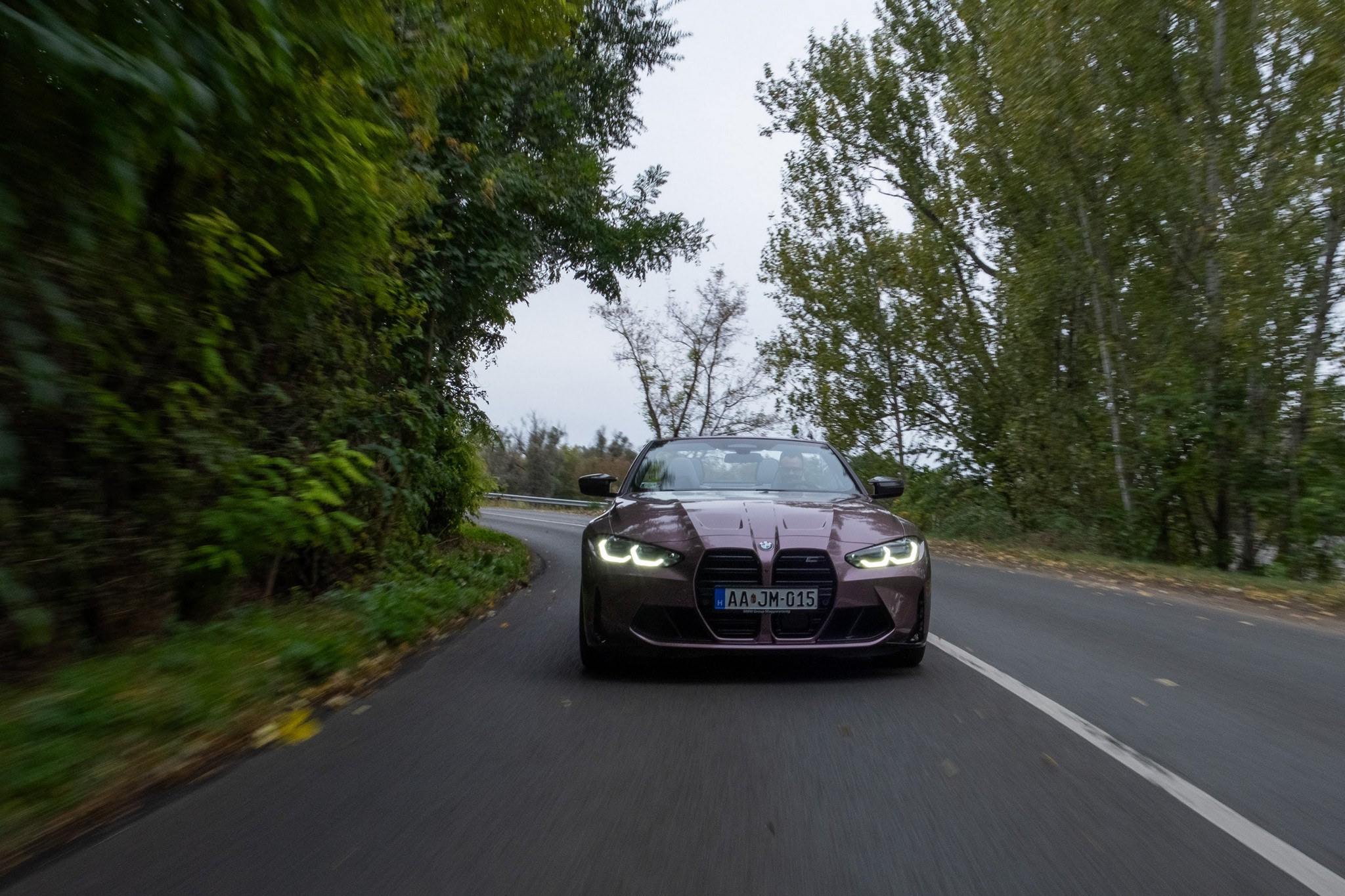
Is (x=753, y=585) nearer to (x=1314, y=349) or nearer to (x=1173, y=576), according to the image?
(x=1173, y=576)

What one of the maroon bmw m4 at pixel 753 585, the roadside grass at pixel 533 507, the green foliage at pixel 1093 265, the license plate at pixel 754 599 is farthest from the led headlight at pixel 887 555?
the roadside grass at pixel 533 507

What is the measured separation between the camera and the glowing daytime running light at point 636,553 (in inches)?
219

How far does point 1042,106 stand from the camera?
1834 cm

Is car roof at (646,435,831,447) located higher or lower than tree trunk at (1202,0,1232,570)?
lower

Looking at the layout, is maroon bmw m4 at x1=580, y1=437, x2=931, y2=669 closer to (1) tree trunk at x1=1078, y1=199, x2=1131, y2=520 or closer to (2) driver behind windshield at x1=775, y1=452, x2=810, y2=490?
(2) driver behind windshield at x1=775, y1=452, x2=810, y2=490

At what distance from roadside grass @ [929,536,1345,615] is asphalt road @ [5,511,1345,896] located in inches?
234

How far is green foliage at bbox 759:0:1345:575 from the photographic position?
49.3 feet

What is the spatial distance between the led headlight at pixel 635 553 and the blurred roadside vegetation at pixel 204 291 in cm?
175

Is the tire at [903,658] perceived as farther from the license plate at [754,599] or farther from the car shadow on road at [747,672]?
the license plate at [754,599]

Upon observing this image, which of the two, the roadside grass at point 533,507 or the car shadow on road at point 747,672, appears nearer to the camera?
the car shadow on road at point 747,672

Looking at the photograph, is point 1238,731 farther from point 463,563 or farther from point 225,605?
point 463,563

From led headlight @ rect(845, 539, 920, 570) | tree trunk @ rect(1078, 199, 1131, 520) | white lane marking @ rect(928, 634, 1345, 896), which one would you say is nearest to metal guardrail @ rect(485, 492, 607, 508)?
tree trunk @ rect(1078, 199, 1131, 520)

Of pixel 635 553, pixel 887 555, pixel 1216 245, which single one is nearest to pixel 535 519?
pixel 1216 245

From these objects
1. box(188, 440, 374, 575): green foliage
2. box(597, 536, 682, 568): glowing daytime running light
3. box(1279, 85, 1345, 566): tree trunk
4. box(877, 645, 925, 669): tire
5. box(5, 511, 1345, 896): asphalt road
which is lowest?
box(5, 511, 1345, 896): asphalt road
